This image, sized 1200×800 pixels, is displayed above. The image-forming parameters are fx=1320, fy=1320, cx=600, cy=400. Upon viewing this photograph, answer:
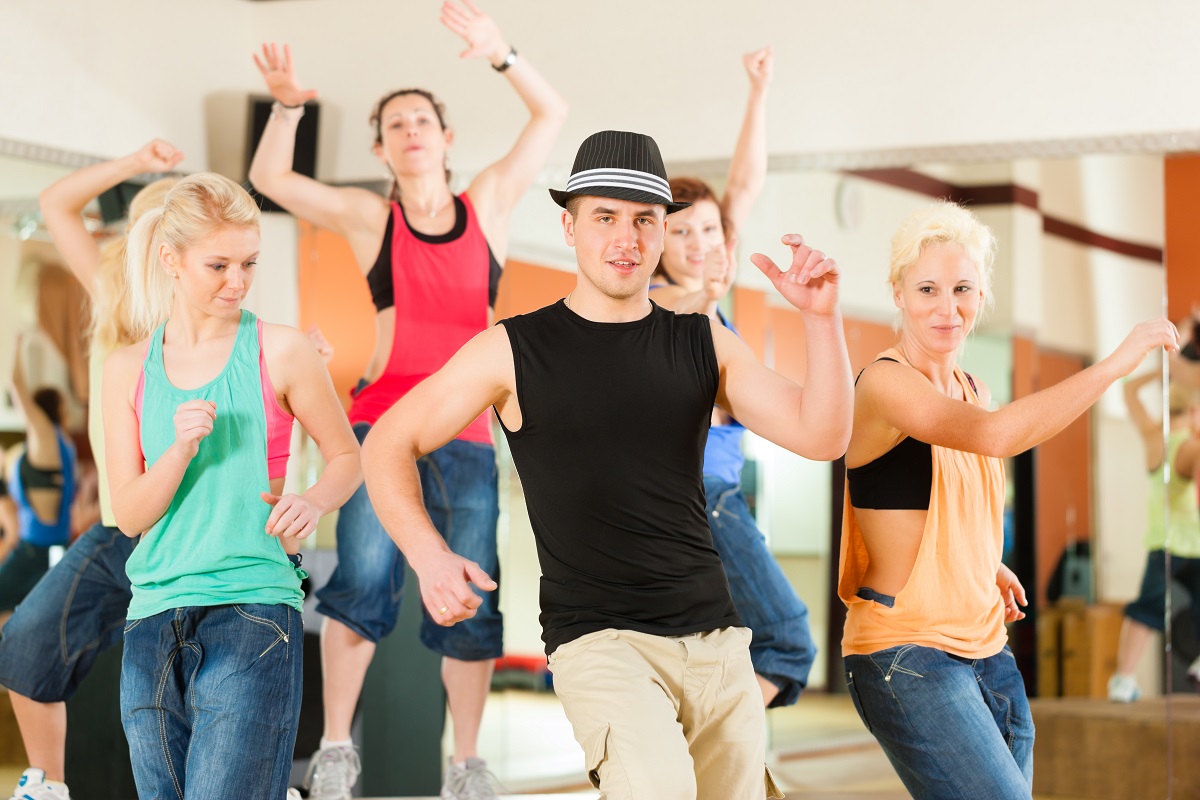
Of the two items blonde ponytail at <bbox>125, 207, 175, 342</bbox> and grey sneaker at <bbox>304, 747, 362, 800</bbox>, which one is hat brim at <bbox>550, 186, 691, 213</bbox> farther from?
grey sneaker at <bbox>304, 747, 362, 800</bbox>

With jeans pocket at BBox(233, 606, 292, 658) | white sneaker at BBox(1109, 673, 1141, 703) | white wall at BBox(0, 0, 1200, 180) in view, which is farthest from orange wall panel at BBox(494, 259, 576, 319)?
jeans pocket at BBox(233, 606, 292, 658)

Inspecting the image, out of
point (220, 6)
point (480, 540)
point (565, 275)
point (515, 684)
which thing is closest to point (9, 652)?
point (480, 540)

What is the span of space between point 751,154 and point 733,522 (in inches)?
49.5

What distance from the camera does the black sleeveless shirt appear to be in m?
2.40

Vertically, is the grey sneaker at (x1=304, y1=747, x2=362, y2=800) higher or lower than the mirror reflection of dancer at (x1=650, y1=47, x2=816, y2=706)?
lower

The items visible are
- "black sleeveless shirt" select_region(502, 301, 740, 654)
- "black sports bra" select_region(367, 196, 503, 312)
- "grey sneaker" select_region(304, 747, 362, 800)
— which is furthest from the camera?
"black sports bra" select_region(367, 196, 503, 312)

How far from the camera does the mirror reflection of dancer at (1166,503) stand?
15.2 ft

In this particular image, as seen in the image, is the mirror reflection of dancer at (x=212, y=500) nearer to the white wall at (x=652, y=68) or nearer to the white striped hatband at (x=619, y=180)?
the white striped hatband at (x=619, y=180)

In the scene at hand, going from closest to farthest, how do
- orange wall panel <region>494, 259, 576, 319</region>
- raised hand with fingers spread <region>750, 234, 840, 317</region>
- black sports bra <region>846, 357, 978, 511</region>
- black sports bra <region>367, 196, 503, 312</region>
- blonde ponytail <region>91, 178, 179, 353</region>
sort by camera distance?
raised hand with fingers spread <region>750, 234, 840, 317</region>, black sports bra <region>846, 357, 978, 511</region>, blonde ponytail <region>91, 178, 179, 353</region>, black sports bra <region>367, 196, 503, 312</region>, orange wall panel <region>494, 259, 576, 319</region>

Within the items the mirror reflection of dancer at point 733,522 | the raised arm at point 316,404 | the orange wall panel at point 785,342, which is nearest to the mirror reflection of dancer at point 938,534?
the mirror reflection of dancer at point 733,522

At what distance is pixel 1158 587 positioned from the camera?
4676 millimetres

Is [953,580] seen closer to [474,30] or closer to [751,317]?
[474,30]

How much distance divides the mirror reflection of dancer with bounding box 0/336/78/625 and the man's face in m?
2.98

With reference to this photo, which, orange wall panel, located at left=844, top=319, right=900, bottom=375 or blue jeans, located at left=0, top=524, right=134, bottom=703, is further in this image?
orange wall panel, located at left=844, top=319, right=900, bottom=375
